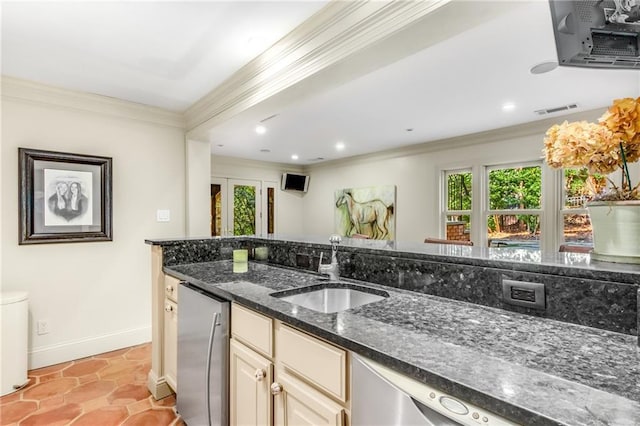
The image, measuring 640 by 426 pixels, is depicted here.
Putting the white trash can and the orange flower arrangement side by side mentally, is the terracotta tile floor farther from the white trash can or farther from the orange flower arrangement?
the orange flower arrangement

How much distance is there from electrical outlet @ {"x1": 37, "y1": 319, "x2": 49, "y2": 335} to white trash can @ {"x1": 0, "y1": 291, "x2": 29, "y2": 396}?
0.96 ft

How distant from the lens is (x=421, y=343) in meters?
0.92

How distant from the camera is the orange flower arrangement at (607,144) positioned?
95 cm

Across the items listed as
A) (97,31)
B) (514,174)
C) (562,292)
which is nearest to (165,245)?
(97,31)

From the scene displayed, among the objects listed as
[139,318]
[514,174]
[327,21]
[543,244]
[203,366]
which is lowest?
[139,318]

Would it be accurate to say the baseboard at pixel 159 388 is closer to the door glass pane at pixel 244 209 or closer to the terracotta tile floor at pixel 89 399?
the terracotta tile floor at pixel 89 399

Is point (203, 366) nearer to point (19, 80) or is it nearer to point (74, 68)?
point (74, 68)

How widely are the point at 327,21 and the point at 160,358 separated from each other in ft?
8.01

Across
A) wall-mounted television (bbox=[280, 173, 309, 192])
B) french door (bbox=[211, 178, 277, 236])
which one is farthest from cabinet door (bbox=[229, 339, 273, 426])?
wall-mounted television (bbox=[280, 173, 309, 192])

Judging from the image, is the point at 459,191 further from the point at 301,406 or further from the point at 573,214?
the point at 301,406

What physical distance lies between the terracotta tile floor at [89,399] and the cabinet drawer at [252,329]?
1099 millimetres

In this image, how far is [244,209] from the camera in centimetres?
647

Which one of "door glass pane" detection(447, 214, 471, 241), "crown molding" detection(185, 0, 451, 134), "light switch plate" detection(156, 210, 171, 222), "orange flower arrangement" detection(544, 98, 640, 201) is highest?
"crown molding" detection(185, 0, 451, 134)

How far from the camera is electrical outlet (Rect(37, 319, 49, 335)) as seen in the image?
2.88 meters
